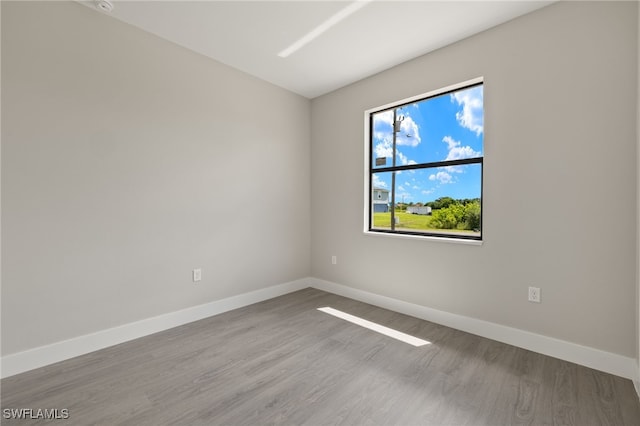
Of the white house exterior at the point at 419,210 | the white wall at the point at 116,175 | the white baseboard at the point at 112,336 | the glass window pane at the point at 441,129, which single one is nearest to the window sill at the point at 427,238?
the white house exterior at the point at 419,210

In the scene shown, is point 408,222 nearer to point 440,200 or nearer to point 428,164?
point 440,200

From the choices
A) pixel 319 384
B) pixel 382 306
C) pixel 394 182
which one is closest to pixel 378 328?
pixel 382 306

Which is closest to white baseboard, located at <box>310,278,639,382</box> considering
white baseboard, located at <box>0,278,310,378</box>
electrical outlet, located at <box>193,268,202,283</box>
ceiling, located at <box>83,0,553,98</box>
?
white baseboard, located at <box>0,278,310,378</box>

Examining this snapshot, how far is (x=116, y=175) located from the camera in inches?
90.0

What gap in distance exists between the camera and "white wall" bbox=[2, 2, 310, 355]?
6.23 ft

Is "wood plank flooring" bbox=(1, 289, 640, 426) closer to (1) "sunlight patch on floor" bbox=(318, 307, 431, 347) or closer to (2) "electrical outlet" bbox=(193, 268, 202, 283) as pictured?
(1) "sunlight patch on floor" bbox=(318, 307, 431, 347)

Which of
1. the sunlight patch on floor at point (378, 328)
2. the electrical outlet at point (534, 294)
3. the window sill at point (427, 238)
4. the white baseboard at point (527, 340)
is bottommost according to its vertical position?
the sunlight patch on floor at point (378, 328)

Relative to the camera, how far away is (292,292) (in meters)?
3.67

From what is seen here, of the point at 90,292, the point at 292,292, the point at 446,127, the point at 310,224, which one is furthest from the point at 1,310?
the point at 446,127

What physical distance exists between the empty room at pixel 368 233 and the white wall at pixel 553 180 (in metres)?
0.01

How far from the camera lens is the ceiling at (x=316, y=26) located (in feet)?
6.91

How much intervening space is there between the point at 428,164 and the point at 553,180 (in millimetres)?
1048

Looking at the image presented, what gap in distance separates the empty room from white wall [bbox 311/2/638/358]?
14 millimetres

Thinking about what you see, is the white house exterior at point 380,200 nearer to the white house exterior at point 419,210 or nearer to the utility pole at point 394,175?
the utility pole at point 394,175
